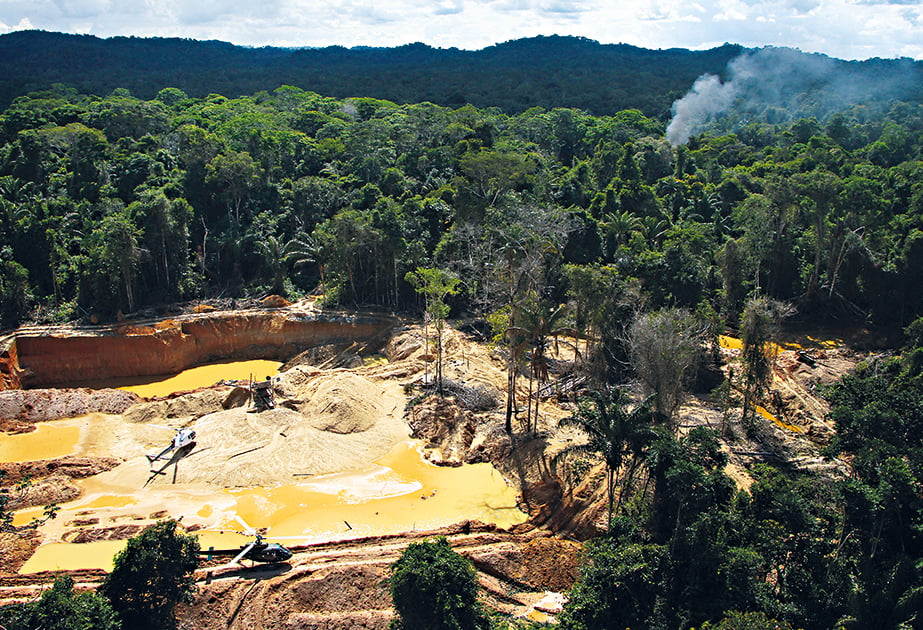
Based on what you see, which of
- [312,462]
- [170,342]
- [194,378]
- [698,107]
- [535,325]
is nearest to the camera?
[312,462]

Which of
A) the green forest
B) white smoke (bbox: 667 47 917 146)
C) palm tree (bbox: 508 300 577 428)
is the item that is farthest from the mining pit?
Result: white smoke (bbox: 667 47 917 146)

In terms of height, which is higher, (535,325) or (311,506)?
(535,325)

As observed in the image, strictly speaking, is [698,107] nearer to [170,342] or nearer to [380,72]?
[380,72]

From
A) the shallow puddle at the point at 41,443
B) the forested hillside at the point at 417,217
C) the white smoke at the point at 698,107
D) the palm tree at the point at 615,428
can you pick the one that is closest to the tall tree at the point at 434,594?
the palm tree at the point at 615,428

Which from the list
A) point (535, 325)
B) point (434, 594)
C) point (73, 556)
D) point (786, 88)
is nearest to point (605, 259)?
point (535, 325)

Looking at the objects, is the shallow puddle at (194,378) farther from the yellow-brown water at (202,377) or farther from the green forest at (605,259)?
the green forest at (605,259)

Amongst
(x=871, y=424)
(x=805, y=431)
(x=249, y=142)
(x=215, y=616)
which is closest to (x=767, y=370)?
(x=805, y=431)
